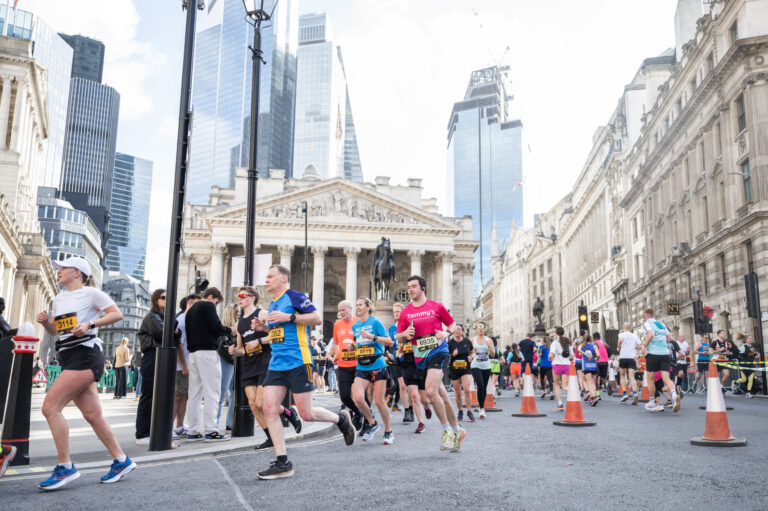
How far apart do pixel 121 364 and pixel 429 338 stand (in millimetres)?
14524

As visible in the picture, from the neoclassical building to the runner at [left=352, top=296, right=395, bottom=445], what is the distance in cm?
4015

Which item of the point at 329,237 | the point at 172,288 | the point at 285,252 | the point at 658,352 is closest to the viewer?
the point at 172,288

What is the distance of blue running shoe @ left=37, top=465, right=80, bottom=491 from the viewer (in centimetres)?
517

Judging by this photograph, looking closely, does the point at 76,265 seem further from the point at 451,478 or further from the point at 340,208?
the point at 340,208

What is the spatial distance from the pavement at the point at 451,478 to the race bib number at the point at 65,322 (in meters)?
1.28

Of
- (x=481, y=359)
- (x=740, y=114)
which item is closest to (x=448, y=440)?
(x=481, y=359)

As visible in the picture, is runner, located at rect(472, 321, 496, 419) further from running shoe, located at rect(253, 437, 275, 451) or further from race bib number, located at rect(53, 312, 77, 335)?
race bib number, located at rect(53, 312, 77, 335)

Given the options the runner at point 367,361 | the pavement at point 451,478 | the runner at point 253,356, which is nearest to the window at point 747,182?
the pavement at point 451,478

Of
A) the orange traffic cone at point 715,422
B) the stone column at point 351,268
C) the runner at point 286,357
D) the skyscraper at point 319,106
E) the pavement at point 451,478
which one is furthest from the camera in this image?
the skyscraper at point 319,106

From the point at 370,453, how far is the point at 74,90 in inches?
6768

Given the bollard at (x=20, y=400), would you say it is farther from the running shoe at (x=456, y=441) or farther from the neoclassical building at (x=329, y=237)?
the neoclassical building at (x=329, y=237)

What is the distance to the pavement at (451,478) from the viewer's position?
4598mm

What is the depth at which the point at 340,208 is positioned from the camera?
5375 centimetres

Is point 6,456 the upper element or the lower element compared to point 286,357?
lower
